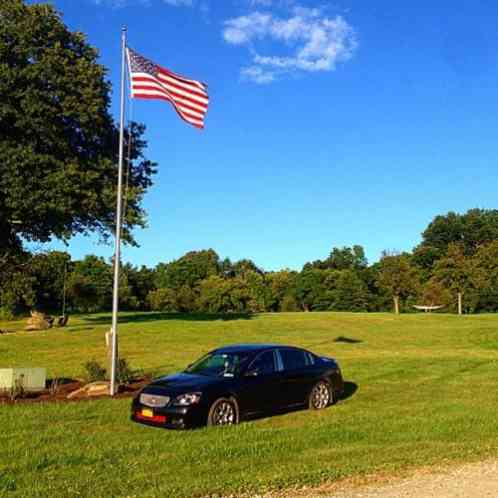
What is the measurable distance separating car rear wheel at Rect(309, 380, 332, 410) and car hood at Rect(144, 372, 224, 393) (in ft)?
8.63

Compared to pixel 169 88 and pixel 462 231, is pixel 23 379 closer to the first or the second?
pixel 169 88

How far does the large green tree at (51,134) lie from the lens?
91.5 feet

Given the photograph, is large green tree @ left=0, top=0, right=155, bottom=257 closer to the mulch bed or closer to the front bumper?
the mulch bed

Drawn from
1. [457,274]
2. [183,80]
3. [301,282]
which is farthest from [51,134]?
[301,282]

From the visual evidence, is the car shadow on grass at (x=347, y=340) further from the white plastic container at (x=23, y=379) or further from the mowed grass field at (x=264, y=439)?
the white plastic container at (x=23, y=379)

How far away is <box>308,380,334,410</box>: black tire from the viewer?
43.3 ft

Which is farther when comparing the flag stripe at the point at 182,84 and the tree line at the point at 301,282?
the tree line at the point at 301,282

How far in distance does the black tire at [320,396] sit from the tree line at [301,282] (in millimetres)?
29455

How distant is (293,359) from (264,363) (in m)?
0.95

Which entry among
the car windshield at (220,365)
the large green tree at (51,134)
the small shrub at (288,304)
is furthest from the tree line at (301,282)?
the car windshield at (220,365)

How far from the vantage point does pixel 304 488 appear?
23.9 ft

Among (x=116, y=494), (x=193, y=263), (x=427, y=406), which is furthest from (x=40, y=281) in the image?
(x=116, y=494)

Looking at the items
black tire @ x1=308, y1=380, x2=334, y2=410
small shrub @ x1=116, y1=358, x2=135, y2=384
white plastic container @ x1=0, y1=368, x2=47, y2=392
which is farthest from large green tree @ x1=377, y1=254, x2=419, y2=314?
white plastic container @ x1=0, y1=368, x2=47, y2=392

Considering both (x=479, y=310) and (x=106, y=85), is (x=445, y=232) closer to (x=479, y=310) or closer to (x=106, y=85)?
(x=479, y=310)
